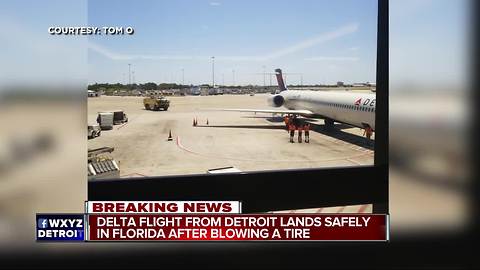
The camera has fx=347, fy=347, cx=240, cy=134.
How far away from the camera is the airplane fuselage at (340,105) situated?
49.9 feet

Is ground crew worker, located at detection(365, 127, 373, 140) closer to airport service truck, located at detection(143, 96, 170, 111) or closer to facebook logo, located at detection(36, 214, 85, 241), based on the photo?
facebook logo, located at detection(36, 214, 85, 241)

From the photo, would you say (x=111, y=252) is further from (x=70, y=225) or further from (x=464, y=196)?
(x=464, y=196)

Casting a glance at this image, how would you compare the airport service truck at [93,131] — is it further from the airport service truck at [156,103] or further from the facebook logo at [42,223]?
the airport service truck at [156,103]

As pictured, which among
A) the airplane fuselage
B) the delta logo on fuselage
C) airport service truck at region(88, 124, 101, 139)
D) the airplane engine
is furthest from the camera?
the airplane engine

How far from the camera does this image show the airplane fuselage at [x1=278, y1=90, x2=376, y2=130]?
49.9ft

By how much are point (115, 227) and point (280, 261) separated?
230 centimetres

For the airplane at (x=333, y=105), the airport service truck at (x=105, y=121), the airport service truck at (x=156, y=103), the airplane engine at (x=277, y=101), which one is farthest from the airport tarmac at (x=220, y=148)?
the airport service truck at (x=156, y=103)

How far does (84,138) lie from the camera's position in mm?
4711

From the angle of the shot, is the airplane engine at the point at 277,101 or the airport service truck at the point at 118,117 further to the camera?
the airplane engine at the point at 277,101

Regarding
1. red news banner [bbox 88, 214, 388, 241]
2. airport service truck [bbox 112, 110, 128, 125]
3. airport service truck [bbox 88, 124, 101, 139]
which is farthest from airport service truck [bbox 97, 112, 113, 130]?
red news banner [bbox 88, 214, 388, 241]

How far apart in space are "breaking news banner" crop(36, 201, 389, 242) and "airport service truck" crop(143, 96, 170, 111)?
931 inches

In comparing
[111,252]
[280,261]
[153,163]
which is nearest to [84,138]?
[111,252]

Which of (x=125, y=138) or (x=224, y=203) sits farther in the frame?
(x=125, y=138)

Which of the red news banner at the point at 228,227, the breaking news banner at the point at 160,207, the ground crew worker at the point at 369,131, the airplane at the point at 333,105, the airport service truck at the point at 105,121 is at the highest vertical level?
the airplane at the point at 333,105
